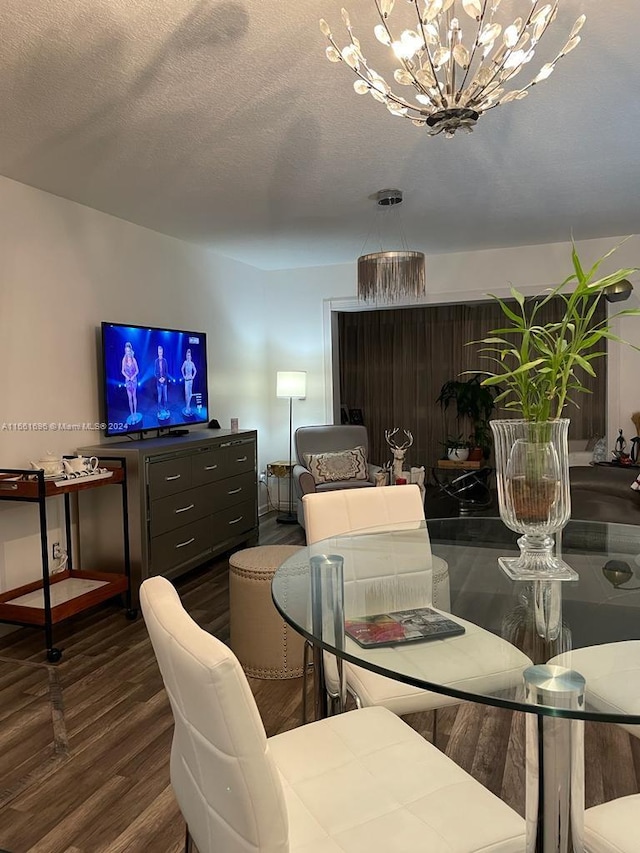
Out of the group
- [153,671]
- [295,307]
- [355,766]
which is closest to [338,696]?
[355,766]

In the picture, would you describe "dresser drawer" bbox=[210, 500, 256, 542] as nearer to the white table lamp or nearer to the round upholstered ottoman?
the white table lamp

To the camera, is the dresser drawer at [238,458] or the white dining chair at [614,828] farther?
the dresser drawer at [238,458]

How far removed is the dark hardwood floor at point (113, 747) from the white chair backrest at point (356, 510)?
0.77m

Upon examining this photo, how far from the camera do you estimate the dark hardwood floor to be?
193 cm

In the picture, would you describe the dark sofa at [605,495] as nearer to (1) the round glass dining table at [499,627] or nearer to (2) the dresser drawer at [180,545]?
(1) the round glass dining table at [499,627]

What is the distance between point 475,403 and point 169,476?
4707mm

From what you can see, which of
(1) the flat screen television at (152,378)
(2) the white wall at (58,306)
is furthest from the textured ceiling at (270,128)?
(1) the flat screen television at (152,378)

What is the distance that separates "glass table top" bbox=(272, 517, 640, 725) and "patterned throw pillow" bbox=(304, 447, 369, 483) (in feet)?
9.73

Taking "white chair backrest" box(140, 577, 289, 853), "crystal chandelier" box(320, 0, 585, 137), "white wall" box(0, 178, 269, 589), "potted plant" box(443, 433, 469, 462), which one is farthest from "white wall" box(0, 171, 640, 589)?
"white chair backrest" box(140, 577, 289, 853)

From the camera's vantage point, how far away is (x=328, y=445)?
18.8ft

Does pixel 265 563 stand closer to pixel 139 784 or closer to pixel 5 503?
pixel 139 784

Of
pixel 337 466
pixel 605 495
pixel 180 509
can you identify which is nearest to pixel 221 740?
pixel 180 509

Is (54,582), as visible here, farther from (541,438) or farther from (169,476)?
(541,438)

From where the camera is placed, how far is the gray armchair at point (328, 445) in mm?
5438
